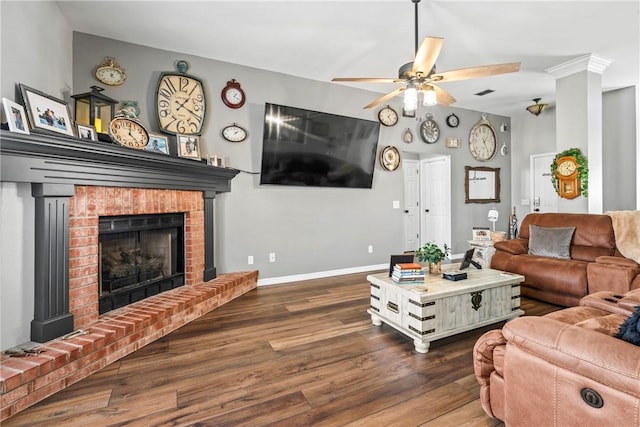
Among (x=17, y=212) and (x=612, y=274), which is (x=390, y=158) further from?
(x=17, y=212)

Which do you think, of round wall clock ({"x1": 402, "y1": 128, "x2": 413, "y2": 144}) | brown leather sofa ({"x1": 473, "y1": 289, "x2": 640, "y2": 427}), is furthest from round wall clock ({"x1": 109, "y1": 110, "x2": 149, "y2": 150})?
round wall clock ({"x1": 402, "y1": 128, "x2": 413, "y2": 144})

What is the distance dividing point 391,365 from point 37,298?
2.31m

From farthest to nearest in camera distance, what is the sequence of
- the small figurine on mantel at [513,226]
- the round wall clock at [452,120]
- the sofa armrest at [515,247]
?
the small figurine on mantel at [513,226]
the round wall clock at [452,120]
the sofa armrest at [515,247]

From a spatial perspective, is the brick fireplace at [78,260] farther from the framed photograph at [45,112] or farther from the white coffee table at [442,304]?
the white coffee table at [442,304]

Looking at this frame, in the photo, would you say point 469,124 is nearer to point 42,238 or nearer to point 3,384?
point 42,238

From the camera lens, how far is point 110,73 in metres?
3.16

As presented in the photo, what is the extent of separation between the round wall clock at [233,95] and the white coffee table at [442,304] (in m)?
2.67

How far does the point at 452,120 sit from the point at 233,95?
12.2 feet

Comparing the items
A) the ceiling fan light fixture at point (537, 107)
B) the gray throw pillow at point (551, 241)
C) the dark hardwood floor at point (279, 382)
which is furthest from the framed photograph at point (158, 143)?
the ceiling fan light fixture at point (537, 107)

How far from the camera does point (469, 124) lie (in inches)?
226

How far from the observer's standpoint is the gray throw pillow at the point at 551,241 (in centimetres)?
343

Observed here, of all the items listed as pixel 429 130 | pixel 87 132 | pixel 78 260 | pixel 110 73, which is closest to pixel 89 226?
pixel 78 260

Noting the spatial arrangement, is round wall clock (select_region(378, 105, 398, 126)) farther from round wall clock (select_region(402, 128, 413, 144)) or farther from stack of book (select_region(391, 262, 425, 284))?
stack of book (select_region(391, 262, 425, 284))

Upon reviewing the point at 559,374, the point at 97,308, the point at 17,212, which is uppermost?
the point at 17,212
